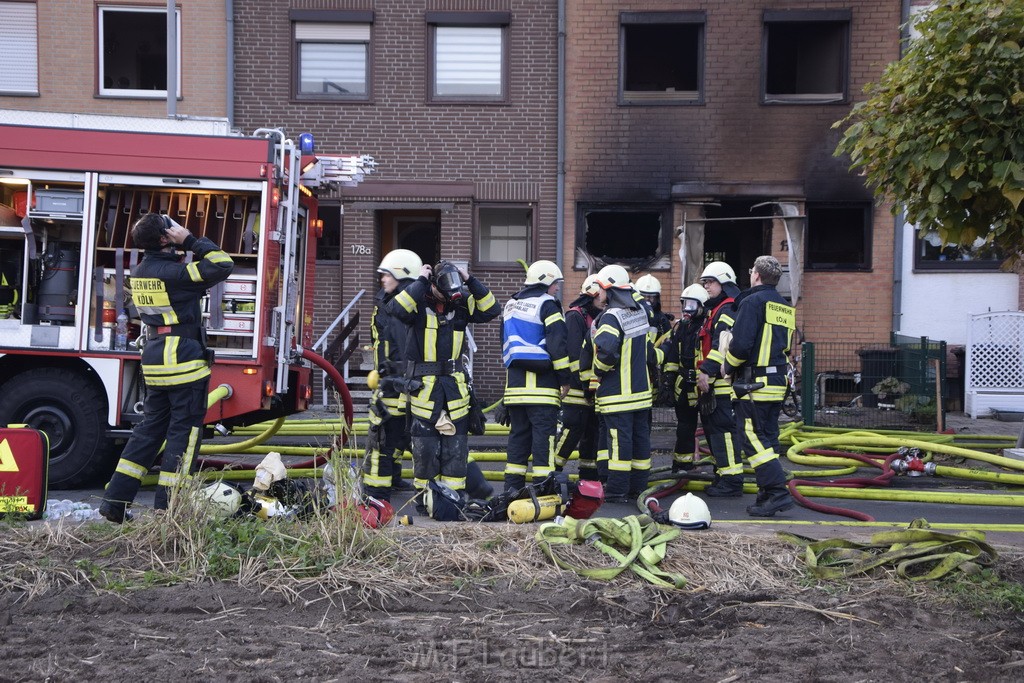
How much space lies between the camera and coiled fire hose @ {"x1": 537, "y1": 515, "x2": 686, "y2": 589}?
5.09m

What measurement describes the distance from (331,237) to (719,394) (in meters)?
8.96

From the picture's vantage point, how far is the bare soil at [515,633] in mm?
4203

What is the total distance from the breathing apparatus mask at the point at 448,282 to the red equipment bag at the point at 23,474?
110 inches

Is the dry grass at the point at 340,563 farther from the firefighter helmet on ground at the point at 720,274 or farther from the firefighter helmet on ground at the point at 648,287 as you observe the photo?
the firefighter helmet on ground at the point at 648,287

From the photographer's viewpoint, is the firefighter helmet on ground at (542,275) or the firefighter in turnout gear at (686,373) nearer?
the firefighter helmet on ground at (542,275)

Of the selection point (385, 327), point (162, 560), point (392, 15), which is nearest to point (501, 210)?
point (392, 15)

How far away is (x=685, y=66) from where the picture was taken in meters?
16.4

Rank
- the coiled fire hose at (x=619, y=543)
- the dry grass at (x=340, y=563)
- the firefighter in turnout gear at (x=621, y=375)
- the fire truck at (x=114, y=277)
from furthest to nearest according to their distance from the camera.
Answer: the fire truck at (x=114, y=277), the firefighter in turnout gear at (x=621, y=375), the coiled fire hose at (x=619, y=543), the dry grass at (x=340, y=563)

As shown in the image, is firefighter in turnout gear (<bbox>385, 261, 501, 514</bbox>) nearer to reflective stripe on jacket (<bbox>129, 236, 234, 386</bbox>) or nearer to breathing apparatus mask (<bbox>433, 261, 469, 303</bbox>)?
breathing apparatus mask (<bbox>433, 261, 469, 303</bbox>)

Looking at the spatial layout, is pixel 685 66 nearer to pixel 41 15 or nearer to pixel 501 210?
pixel 501 210

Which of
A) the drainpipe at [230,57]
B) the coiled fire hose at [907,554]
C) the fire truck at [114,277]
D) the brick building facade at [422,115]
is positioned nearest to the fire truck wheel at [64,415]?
the fire truck at [114,277]

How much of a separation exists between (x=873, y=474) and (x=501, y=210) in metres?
7.95

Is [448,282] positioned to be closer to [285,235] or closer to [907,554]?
[285,235]

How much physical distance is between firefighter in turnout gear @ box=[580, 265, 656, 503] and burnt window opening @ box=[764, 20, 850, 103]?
8797mm
